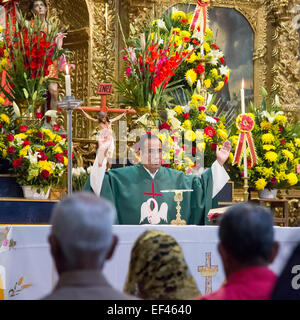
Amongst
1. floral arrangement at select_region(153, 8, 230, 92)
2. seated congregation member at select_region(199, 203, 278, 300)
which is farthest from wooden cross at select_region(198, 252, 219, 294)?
floral arrangement at select_region(153, 8, 230, 92)

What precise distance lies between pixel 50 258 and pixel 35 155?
9.07 feet

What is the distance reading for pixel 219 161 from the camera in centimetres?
497

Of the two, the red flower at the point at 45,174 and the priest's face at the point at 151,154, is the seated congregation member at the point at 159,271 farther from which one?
the red flower at the point at 45,174

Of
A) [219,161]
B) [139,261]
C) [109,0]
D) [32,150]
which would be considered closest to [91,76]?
[109,0]

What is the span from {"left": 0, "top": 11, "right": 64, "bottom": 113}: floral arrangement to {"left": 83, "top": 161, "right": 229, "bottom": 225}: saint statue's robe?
1.70 meters

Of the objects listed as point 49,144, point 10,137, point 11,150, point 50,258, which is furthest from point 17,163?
point 50,258

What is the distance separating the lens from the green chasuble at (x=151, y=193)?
5.38 m

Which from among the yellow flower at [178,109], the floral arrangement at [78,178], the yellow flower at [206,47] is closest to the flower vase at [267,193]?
the yellow flower at [178,109]

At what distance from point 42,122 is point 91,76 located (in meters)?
3.33

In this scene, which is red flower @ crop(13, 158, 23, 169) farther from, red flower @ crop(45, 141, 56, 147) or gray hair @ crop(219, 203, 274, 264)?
gray hair @ crop(219, 203, 274, 264)

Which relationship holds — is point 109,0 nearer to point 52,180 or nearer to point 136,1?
point 136,1

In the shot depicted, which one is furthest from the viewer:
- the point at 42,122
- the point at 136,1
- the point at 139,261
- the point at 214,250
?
the point at 136,1

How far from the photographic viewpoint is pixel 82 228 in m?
1.58

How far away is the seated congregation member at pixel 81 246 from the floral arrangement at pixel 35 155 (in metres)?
4.62
